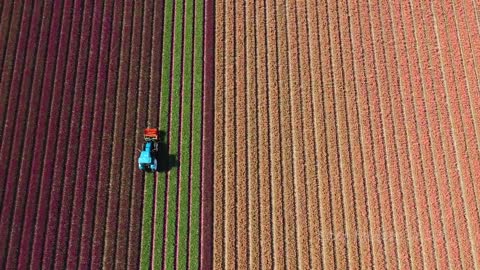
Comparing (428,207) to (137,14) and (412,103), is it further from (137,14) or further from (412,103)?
(137,14)

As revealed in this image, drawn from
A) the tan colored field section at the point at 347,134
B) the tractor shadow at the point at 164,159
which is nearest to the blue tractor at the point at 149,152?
the tractor shadow at the point at 164,159

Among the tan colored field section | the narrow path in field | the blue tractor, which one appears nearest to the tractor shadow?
the narrow path in field

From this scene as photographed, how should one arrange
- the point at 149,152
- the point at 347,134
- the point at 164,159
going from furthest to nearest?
the point at 347,134, the point at 164,159, the point at 149,152

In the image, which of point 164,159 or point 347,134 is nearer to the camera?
point 164,159

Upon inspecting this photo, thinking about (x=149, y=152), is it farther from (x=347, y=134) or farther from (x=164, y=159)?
(x=347, y=134)

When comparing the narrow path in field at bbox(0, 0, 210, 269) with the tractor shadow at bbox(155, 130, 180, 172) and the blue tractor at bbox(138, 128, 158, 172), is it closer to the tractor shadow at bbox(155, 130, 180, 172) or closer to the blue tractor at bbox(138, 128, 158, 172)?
the tractor shadow at bbox(155, 130, 180, 172)

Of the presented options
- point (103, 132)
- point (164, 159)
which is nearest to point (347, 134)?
point (164, 159)

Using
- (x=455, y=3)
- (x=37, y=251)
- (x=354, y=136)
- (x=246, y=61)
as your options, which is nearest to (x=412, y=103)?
(x=354, y=136)
